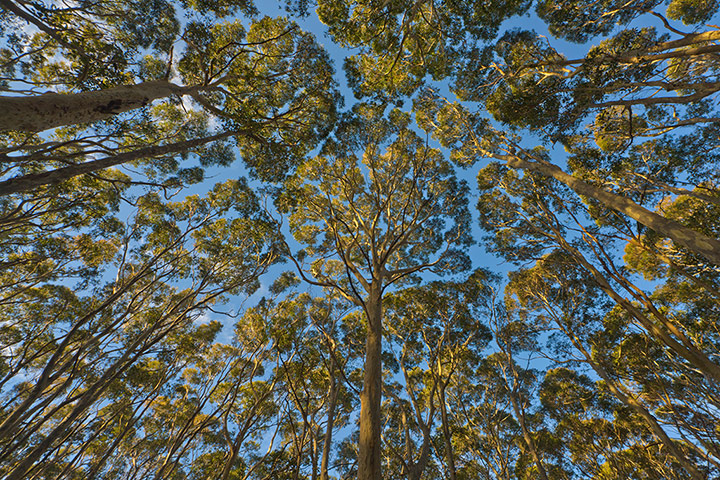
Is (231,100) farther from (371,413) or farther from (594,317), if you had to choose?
(594,317)

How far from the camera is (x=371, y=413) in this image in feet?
10.9

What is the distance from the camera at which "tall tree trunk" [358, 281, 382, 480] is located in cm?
291

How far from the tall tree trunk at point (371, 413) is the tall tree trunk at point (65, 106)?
4120 millimetres

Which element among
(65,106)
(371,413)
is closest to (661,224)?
(371,413)

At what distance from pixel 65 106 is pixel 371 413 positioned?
5.03m

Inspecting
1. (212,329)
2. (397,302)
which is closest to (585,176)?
(397,302)

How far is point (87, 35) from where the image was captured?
6.21 m

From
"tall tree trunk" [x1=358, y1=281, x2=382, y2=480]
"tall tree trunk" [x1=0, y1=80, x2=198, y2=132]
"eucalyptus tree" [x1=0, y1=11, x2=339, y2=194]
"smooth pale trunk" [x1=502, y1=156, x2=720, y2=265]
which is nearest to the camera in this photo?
"tall tree trunk" [x1=0, y1=80, x2=198, y2=132]

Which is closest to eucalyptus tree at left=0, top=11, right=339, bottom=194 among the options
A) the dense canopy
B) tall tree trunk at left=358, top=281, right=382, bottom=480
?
the dense canopy

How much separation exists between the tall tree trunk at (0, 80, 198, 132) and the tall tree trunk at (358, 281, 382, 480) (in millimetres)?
4120

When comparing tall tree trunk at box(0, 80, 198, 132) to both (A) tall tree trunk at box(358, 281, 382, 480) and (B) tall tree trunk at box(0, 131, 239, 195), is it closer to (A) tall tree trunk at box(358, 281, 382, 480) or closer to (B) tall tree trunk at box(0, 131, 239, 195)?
(B) tall tree trunk at box(0, 131, 239, 195)

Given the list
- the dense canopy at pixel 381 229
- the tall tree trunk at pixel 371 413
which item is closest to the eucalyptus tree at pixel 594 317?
the dense canopy at pixel 381 229

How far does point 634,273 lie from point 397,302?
9873 mm

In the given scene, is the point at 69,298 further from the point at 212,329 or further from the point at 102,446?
the point at 102,446
